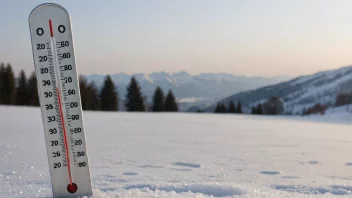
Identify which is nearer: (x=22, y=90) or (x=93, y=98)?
(x=22, y=90)

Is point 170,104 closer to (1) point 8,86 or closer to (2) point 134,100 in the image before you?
(2) point 134,100

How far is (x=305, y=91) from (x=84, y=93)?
155157 mm

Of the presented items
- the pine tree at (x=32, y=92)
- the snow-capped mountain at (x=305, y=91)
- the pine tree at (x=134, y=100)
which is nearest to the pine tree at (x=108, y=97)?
the pine tree at (x=134, y=100)

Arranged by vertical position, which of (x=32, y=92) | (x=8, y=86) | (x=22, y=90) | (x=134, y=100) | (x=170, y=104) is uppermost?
(x=8, y=86)

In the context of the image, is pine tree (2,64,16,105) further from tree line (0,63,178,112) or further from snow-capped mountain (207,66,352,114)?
snow-capped mountain (207,66,352,114)

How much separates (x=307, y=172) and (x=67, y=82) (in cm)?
294

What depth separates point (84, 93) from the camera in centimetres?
3509

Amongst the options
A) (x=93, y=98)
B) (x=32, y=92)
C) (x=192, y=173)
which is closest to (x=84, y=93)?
(x=93, y=98)

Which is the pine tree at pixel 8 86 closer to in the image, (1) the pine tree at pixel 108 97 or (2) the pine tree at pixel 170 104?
(1) the pine tree at pixel 108 97

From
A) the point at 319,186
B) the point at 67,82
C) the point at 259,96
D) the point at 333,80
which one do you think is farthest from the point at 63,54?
the point at 333,80

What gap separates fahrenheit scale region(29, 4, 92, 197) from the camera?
167 cm

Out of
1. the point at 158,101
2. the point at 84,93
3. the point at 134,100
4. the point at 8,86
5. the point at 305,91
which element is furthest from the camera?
the point at 305,91

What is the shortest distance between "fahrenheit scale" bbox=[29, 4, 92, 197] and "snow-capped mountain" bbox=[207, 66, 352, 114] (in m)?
131

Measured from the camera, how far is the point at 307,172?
3.42 m
